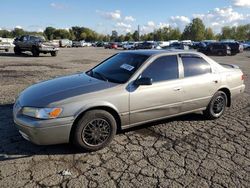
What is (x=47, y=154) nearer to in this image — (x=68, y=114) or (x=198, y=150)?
(x=68, y=114)

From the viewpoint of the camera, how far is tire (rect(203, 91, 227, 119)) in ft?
19.0

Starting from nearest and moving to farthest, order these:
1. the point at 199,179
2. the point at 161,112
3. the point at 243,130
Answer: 1. the point at 199,179
2. the point at 161,112
3. the point at 243,130

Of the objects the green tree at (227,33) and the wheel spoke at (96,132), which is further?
the green tree at (227,33)

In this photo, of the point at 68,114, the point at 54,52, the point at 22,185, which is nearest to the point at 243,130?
the point at 68,114

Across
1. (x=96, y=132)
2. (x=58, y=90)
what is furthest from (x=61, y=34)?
(x=96, y=132)

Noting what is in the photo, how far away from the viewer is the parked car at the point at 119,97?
394cm

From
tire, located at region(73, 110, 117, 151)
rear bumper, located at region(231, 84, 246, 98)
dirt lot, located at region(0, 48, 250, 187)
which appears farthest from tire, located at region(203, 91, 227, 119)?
tire, located at region(73, 110, 117, 151)

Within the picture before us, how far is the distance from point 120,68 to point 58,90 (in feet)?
4.20

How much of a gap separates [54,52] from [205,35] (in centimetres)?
9247

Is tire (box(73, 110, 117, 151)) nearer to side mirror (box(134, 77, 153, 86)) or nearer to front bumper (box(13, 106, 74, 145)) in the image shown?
front bumper (box(13, 106, 74, 145))

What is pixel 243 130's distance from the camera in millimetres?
5348

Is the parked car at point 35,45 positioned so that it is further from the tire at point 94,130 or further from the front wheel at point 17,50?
the tire at point 94,130

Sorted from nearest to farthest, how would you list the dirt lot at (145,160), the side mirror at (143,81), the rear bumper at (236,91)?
1. the dirt lot at (145,160)
2. the side mirror at (143,81)
3. the rear bumper at (236,91)

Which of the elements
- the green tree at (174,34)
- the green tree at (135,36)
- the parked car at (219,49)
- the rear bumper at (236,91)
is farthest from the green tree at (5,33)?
the rear bumper at (236,91)
